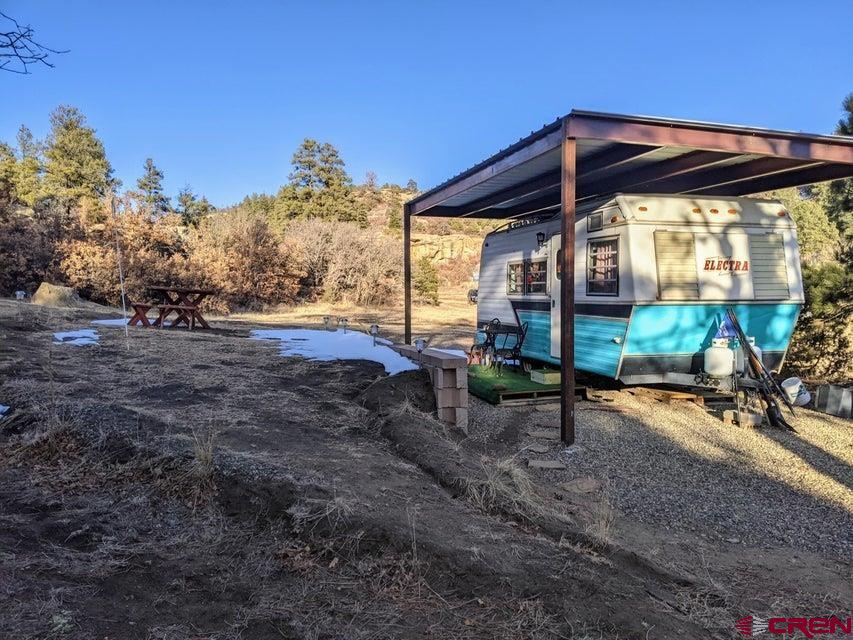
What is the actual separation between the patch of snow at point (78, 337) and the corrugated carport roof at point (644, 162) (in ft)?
19.5

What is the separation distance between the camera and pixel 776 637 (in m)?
2.50

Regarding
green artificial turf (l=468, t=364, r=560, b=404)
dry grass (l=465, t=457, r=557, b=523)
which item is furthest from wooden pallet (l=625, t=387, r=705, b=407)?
dry grass (l=465, t=457, r=557, b=523)

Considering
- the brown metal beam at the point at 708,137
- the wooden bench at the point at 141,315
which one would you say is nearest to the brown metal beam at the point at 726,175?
the brown metal beam at the point at 708,137

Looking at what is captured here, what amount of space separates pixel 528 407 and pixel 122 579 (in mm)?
5734

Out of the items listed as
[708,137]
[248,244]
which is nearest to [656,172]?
[708,137]

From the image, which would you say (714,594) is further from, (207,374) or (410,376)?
(207,374)

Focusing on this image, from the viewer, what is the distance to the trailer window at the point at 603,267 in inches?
281

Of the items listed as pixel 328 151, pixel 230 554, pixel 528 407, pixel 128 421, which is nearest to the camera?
pixel 230 554

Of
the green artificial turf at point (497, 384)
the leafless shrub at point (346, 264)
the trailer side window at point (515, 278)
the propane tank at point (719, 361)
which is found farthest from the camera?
the leafless shrub at point (346, 264)

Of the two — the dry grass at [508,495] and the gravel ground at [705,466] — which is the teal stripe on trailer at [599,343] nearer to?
the gravel ground at [705,466]

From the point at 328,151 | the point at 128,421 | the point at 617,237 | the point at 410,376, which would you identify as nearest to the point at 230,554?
the point at 128,421

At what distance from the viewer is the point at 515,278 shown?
9742 mm

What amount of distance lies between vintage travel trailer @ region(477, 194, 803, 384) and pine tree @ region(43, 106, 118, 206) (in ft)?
90.6

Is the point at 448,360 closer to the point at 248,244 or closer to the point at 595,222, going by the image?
the point at 595,222
